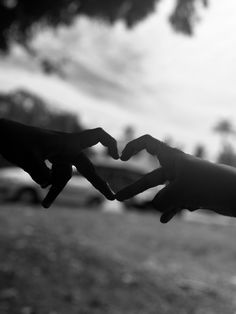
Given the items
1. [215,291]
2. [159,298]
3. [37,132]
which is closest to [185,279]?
[215,291]

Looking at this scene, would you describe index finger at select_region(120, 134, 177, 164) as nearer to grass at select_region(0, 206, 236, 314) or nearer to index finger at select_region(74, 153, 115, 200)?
index finger at select_region(74, 153, 115, 200)

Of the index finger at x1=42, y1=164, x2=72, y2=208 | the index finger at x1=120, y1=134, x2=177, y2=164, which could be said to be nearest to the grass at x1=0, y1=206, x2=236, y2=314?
the index finger at x1=42, y1=164, x2=72, y2=208

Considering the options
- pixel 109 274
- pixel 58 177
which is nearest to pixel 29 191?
pixel 109 274

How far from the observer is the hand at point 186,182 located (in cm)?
89

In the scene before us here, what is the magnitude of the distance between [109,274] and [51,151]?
3929 millimetres

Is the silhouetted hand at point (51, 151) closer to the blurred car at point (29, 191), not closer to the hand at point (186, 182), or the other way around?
the hand at point (186, 182)

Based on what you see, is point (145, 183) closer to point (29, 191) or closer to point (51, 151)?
point (51, 151)

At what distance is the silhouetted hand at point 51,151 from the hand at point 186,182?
0.24ft

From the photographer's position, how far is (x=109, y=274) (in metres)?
4.66

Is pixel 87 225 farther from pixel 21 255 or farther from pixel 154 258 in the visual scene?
pixel 21 255

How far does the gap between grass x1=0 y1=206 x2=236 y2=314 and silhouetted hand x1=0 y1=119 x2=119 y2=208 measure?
9.42 ft

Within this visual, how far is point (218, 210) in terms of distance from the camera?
904mm

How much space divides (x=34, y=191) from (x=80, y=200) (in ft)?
4.81

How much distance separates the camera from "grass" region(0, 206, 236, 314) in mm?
3855
